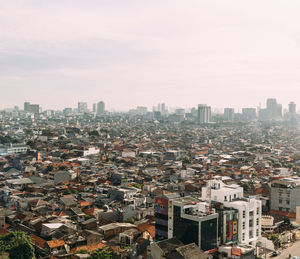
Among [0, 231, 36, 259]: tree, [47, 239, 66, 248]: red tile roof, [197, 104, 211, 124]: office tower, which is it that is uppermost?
[197, 104, 211, 124]: office tower

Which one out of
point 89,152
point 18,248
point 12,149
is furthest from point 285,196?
point 12,149

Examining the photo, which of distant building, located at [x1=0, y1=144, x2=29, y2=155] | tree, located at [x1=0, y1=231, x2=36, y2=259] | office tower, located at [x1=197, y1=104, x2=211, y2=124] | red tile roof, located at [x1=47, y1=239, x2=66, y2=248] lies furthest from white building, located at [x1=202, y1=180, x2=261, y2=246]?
office tower, located at [x1=197, y1=104, x2=211, y2=124]

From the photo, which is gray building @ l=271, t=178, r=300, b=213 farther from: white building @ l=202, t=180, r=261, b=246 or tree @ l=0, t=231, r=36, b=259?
tree @ l=0, t=231, r=36, b=259

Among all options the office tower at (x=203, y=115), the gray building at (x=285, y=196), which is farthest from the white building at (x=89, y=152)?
the office tower at (x=203, y=115)

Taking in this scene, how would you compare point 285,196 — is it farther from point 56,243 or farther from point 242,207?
point 56,243

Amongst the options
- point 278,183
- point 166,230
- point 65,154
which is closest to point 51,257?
point 166,230

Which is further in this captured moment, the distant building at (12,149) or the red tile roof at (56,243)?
the distant building at (12,149)

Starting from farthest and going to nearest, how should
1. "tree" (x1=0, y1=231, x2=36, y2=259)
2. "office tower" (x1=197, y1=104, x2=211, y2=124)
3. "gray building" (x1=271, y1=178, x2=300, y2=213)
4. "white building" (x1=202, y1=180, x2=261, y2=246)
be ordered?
"office tower" (x1=197, y1=104, x2=211, y2=124) → "gray building" (x1=271, y1=178, x2=300, y2=213) → "white building" (x1=202, y1=180, x2=261, y2=246) → "tree" (x1=0, y1=231, x2=36, y2=259)

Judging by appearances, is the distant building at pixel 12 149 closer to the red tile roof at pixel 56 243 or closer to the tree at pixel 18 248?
the red tile roof at pixel 56 243

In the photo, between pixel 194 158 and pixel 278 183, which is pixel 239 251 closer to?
pixel 278 183
